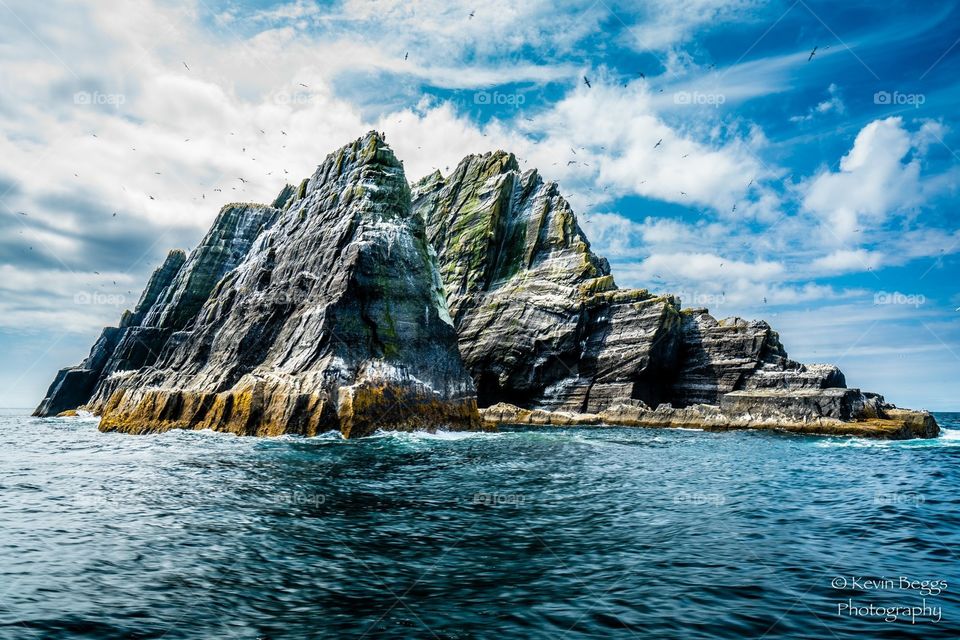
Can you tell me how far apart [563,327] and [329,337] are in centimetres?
3838

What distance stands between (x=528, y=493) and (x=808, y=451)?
24112 millimetres

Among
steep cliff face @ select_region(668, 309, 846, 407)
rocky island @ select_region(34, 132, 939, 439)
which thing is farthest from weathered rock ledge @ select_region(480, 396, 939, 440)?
steep cliff face @ select_region(668, 309, 846, 407)

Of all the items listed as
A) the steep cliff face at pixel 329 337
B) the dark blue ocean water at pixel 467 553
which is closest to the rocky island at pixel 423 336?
the steep cliff face at pixel 329 337

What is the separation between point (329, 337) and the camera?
133ft

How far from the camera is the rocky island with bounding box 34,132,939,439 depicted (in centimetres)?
4072

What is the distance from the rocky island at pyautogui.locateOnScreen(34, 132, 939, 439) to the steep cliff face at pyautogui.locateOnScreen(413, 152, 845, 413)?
0.87ft

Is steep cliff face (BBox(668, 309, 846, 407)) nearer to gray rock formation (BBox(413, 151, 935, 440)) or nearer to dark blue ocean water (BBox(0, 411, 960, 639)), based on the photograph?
gray rock formation (BBox(413, 151, 935, 440))

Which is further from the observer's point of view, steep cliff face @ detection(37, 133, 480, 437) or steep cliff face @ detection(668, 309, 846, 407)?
steep cliff face @ detection(668, 309, 846, 407)

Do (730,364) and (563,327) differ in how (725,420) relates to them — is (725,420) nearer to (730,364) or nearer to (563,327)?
(730,364)

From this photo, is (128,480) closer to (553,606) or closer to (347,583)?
(347,583)

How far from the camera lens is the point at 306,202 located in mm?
60219

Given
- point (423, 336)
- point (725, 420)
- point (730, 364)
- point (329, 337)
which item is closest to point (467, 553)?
point (329, 337)

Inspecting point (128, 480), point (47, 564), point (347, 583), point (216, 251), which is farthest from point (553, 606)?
point (216, 251)

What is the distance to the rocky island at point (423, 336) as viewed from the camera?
1603 inches
